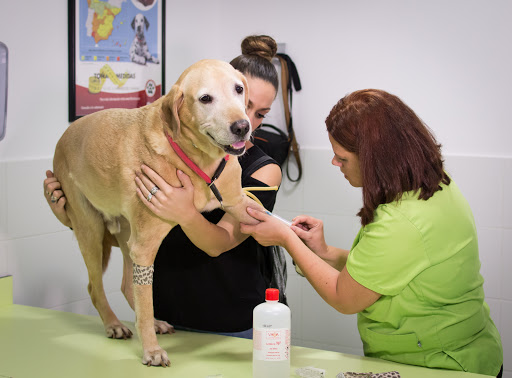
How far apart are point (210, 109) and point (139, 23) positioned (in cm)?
153

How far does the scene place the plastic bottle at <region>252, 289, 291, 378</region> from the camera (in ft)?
4.38

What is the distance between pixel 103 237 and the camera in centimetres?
191

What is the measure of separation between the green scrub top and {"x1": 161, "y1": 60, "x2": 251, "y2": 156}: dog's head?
0.42 metres

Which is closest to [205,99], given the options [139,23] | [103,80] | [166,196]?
[166,196]

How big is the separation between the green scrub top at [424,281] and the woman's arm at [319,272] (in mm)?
37

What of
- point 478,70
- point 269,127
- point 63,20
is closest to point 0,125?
point 63,20

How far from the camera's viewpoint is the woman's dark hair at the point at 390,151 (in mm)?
1478

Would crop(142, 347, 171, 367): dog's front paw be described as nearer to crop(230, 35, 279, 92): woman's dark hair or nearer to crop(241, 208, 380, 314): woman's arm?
crop(241, 208, 380, 314): woman's arm

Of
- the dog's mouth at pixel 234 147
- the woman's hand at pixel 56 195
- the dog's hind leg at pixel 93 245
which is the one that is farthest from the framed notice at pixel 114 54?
the dog's mouth at pixel 234 147

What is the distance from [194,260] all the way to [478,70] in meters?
1.73

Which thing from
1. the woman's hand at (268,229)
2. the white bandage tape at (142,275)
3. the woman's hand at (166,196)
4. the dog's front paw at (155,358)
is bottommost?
the dog's front paw at (155,358)

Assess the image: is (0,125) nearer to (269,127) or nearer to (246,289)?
(246,289)

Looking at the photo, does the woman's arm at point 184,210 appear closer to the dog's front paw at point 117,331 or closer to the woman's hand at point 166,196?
the woman's hand at point 166,196

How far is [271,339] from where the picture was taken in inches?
52.5
